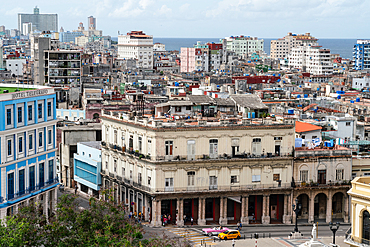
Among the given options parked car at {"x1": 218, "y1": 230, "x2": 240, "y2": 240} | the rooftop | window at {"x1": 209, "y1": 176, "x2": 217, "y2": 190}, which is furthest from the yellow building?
the rooftop

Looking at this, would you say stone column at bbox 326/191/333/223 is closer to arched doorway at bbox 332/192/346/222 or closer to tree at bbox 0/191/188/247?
arched doorway at bbox 332/192/346/222

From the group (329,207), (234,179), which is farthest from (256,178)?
(329,207)

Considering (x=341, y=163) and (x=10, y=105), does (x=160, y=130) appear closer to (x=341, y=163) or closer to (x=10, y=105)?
(x=10, y=105)

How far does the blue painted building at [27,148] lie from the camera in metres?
66.8

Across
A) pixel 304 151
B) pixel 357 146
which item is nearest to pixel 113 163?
pixel 304 151

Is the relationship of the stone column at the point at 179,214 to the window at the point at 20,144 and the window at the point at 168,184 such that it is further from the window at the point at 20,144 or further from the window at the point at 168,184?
the window at the point at 20,144

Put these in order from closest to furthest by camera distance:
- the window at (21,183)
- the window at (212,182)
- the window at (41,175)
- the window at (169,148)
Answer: the window at (21,183) < the window at (41,175) < the window at (169,148) < the window at (212,182)

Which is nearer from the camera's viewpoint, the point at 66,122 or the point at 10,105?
the point at 10,105

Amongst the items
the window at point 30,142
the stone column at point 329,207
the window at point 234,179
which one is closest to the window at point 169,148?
the window at point 234,179

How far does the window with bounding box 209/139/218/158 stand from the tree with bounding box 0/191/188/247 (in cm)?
1840

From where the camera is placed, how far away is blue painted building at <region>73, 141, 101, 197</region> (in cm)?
8744

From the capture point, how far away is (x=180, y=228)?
75.8 m

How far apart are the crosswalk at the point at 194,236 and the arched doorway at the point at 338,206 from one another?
18103 millimetres

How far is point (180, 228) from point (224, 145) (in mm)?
10720
